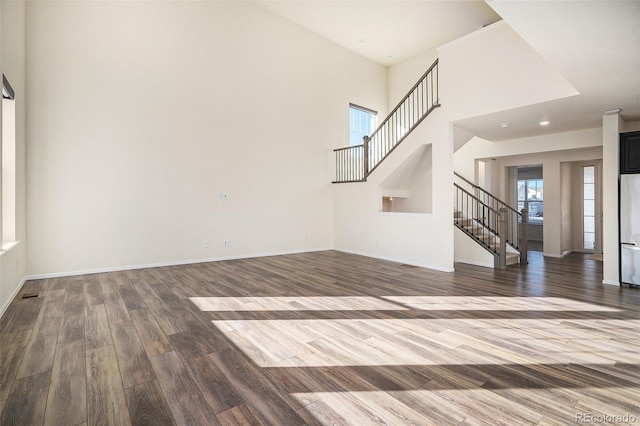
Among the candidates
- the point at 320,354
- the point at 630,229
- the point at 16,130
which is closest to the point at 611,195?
the point at 630,229

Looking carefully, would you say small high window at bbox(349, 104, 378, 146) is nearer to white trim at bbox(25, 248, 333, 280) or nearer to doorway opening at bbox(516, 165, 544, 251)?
white trim at bbox(25, 248, 333, 280)

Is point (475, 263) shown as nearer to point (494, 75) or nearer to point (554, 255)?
point (554, 255)

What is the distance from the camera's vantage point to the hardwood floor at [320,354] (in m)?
1.73

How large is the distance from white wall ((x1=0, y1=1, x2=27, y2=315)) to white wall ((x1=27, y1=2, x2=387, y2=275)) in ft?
0.71

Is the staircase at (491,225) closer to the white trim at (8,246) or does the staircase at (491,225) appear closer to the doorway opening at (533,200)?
the doorway opening at (533,200)

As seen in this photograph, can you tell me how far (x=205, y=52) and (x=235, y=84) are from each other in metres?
0.81

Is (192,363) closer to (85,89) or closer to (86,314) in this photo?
(86,314)

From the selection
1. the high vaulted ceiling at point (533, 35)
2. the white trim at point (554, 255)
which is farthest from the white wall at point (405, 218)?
the white trim at point (554, 255)

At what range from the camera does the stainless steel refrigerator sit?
4383 mm

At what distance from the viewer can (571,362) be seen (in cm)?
226

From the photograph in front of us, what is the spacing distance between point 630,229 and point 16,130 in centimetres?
886

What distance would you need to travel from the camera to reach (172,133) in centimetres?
587

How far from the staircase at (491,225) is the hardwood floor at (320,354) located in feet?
5.15

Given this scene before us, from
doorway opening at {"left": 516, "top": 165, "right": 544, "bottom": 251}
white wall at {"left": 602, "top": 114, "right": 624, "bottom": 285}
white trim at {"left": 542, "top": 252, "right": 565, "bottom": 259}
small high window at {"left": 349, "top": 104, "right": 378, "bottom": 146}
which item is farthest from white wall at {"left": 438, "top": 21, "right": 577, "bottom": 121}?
doorway opening at {"left": 516, "top": 165, "right": 544, "bottom": 251}
